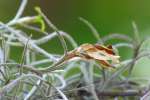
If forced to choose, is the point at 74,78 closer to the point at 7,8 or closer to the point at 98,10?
the point at 7,8

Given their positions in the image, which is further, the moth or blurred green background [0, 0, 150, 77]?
blurred green background [0, 0, 150, 77]

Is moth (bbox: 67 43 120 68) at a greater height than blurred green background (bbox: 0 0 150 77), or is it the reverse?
blurred green background (bbox: 0 0 150 77)

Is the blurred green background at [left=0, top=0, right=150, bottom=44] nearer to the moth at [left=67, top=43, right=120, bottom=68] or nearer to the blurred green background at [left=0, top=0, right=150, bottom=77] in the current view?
the blurred green background at [left=0, top=0, right=150, bottom=77]

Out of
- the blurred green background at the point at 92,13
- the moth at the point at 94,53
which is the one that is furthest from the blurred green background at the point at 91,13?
the moth at the point at 94,53

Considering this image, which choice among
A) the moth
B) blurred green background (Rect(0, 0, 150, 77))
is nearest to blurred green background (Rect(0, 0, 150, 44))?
blurred green background (Rect(0, 0, 150, 77))

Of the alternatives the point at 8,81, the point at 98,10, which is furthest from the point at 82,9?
the point at 8,81

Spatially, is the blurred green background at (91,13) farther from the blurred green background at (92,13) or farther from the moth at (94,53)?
the moth at (94,53)

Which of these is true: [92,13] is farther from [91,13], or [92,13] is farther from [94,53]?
[94,53]

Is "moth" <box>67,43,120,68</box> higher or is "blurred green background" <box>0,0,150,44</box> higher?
"blurred green background" <box>0,0,150,44</box>

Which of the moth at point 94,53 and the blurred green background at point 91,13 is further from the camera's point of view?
the blurred green background at point 91,13
